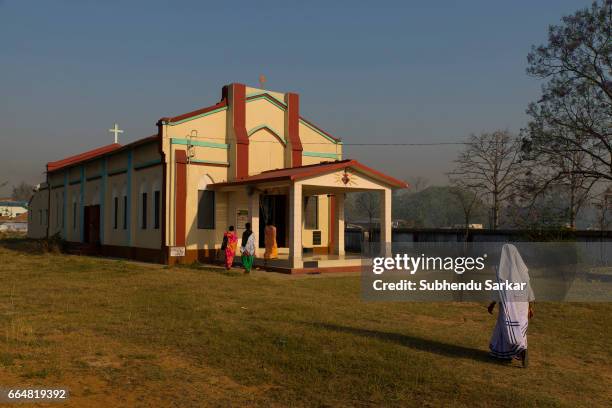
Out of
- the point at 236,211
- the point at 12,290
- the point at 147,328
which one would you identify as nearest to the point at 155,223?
the point at 236,211

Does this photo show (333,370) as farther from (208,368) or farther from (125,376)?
(125,376)

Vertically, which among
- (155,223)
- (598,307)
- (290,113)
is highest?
(290,113)

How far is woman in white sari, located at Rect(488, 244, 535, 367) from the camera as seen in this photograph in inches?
292

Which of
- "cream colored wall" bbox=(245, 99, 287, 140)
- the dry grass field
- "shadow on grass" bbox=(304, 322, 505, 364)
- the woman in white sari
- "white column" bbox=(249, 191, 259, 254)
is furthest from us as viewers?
"cream colored wall" bbox=(245, 99, 287, 140)

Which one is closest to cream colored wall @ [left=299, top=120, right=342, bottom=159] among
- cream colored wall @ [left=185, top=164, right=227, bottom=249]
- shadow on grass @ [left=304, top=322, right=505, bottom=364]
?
cream colored wall @ [left=185, top=164, right=227, bottom=249]

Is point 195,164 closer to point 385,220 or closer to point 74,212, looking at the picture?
point 385,220

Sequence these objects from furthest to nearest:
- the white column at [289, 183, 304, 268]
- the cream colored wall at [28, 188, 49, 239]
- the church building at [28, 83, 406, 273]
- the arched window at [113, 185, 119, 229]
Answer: the cream colored wall at [28, 188, 49, 239] → the arched window at [113, 185, 119, 229] → the church building at [28, 83, 406, 273] → the white column at [289, 183, 304, 268]

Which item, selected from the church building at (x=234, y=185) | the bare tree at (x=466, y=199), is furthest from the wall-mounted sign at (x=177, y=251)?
the bare tree at (x=466, y=199)

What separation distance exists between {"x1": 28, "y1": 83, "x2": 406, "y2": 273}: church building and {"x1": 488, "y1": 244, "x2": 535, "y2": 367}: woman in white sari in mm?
10874

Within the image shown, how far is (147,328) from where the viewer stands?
921cm

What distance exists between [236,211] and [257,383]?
51.1 feet

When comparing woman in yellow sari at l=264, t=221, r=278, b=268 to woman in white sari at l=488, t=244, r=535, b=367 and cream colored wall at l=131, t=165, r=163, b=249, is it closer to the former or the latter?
cream colored wall at l=131, t=165, r=163, b=249

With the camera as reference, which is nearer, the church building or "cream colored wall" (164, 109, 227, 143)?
the church building

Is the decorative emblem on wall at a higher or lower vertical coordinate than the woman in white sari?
higher
